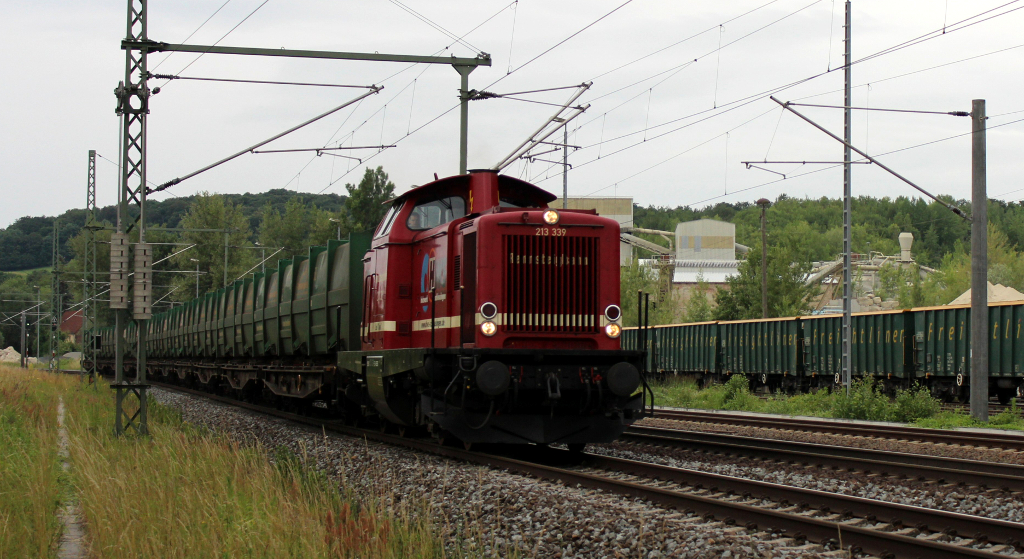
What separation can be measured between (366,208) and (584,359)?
6654 cm

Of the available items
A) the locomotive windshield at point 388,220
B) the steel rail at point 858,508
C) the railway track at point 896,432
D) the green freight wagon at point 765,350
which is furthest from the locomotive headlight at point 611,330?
the green freight wagon at point 765,350

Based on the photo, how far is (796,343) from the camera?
3133cm

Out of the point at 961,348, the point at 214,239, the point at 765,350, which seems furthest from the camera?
the point at 214,239

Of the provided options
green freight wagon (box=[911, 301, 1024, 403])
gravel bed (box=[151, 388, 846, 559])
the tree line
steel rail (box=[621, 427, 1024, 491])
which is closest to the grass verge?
green freight wagon (box=[911, 301, 1024, 403])

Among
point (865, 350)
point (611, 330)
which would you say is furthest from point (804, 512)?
point (865, 350)

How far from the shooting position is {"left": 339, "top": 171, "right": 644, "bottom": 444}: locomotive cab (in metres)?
10.7

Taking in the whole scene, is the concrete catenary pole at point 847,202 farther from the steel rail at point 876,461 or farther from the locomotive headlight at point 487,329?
the locomotive headlight at point 487,329

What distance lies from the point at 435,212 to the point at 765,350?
23.5 metres

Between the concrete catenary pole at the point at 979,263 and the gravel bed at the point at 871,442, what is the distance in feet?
14.4

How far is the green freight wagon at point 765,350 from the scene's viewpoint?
104 feet

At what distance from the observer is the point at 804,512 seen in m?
7.93

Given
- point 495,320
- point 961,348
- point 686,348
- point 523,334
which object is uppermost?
point 495,320

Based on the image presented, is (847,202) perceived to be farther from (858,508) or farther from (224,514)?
(224,514)

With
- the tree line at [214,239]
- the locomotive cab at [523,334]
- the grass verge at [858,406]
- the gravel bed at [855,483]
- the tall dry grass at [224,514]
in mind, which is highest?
the tree line at [214,239]
